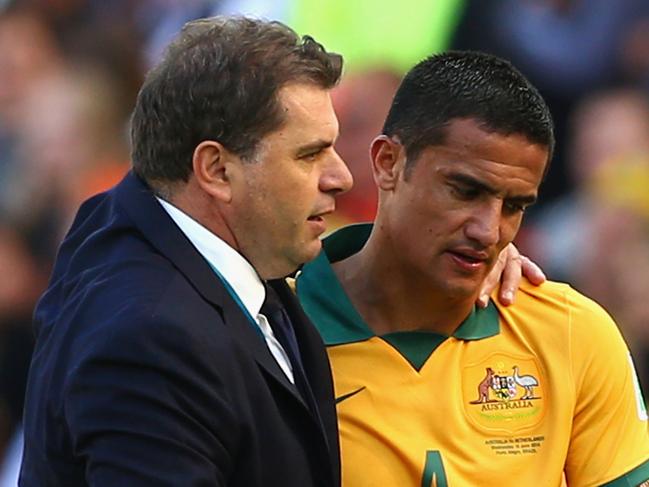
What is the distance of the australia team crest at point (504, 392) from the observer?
2785 millimetres

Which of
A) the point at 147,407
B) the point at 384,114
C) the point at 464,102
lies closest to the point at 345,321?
the point at 464,102

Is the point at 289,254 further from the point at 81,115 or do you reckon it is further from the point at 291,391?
the point at 81,115

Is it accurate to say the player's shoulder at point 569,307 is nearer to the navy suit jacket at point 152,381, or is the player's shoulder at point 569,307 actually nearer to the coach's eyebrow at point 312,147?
the navy suit jacket at point 152,381

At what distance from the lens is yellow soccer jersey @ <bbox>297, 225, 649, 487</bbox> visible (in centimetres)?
272

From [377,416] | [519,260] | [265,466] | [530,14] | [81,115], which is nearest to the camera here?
[265,466]

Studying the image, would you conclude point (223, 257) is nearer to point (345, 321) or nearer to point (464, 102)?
point (345, 321)

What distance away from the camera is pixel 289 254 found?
2.36 meters

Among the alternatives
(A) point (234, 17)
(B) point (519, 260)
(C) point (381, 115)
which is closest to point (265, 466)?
(A) point (234, 17)

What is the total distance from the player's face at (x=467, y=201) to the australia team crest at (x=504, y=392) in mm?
146

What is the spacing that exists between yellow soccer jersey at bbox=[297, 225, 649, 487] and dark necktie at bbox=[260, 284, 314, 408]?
0.25 meters

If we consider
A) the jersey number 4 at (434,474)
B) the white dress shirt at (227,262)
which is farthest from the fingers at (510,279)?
the white dress shirt at (227,262)

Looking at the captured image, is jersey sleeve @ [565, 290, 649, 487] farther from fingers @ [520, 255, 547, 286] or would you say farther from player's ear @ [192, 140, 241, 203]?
player's ear @ [192, 140, 241, 203]

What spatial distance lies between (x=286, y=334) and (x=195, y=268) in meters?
0.31

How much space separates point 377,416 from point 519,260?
469 mm
